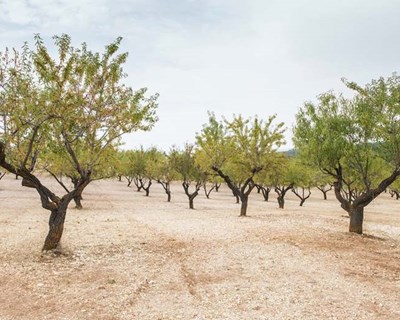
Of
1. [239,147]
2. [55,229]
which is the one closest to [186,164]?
[239,147]

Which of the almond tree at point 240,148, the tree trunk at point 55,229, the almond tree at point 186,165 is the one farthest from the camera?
the almond tree at point 186,165

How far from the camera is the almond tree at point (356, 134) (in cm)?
2195

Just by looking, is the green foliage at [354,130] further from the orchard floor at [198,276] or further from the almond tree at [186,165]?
the almond tree at [186,165]

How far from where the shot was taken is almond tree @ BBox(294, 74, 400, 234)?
72.0 ft

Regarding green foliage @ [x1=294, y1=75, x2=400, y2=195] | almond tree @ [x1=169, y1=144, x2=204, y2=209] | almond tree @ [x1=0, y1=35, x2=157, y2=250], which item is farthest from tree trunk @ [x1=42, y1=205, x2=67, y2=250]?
almond tree @ [x1=169, y1=144, x2=204, y2=209]

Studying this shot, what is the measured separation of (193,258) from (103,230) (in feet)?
34.0

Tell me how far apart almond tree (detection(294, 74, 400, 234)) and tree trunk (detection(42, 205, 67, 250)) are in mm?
16521

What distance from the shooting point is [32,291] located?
39.4ft

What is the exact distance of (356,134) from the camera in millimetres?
23734

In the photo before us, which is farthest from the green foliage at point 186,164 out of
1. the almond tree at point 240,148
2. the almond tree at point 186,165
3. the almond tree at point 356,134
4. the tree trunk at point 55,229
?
the tree trunk at point 55,229

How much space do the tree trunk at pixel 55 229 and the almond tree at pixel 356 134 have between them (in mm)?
16521

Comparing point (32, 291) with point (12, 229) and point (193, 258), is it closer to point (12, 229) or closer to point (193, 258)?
point (193, 258)

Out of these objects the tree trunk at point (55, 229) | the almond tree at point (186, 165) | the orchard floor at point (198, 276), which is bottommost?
the orchard floor at point (198, 276)

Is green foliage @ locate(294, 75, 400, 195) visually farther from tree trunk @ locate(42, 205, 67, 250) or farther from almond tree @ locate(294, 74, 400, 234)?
tree trunk @ locate(42, 205, 67, 250)
